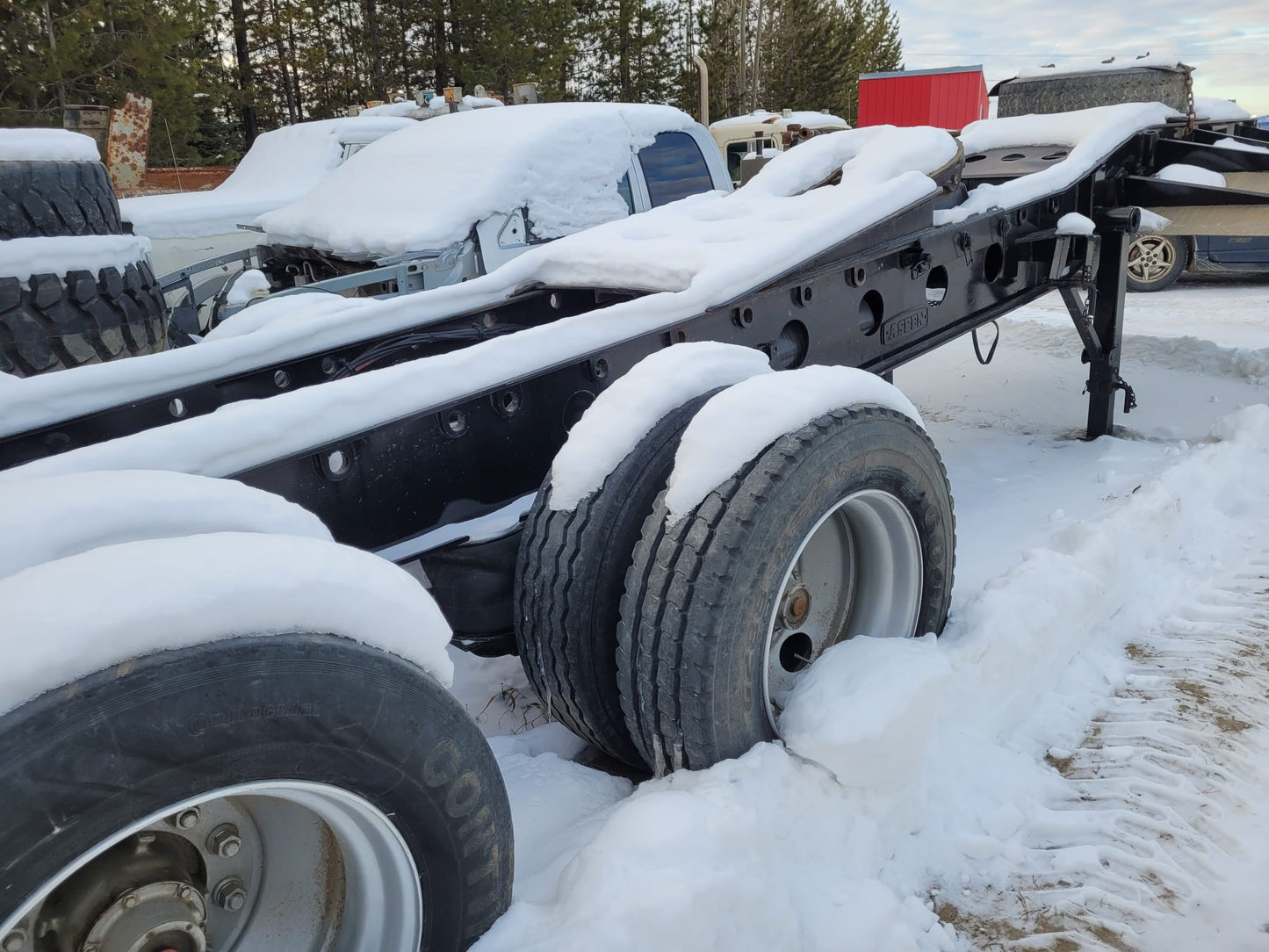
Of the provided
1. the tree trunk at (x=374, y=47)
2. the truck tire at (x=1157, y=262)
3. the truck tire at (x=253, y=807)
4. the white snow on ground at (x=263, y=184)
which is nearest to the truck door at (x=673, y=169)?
the white snow on ground at (x=263, y=184)

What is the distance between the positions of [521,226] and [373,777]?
162 inches

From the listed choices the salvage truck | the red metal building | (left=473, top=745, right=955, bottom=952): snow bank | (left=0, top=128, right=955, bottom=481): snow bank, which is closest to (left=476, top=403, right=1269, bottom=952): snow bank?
(left=473, top=745, right=955, bottom=952): snow bank

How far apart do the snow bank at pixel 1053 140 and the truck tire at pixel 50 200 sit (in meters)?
3.05

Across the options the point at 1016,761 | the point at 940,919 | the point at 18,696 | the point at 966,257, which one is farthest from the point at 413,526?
the point at 966,257

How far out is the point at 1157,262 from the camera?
920cm

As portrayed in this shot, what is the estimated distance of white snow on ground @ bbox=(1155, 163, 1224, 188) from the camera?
426 cm

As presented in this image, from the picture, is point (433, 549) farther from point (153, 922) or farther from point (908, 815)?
point (908, 815)

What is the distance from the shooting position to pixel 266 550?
121cm

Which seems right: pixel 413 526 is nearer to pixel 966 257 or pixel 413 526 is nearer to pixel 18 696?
pixel 18 696

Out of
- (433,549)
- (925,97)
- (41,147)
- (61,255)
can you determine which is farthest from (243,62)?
(433,549)

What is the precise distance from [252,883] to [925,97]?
28.5 meters

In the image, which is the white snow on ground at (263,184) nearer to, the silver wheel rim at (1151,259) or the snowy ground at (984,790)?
the snowy ground at (984,790)

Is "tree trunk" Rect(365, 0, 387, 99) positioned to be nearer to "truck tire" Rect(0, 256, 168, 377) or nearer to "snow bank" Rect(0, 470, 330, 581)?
"truck tire" Rect(0, 256, 168, 377)

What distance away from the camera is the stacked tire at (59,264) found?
3.21 m
